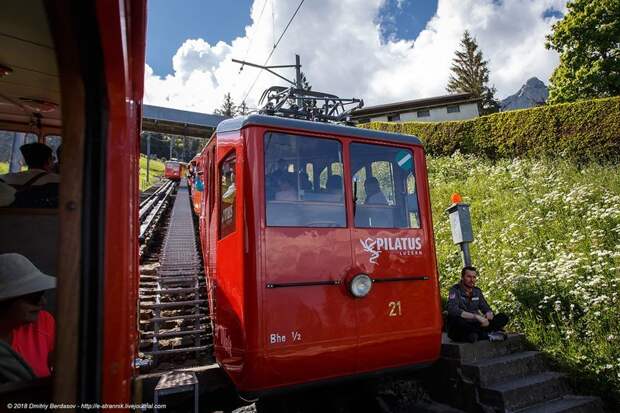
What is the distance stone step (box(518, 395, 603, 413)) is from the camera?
4.34 meters

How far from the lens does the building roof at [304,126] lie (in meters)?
3.83

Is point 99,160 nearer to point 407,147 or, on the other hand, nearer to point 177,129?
point 407,147

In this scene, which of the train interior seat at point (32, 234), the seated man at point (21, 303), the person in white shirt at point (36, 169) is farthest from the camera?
the person in white shirt at point (36, 169)

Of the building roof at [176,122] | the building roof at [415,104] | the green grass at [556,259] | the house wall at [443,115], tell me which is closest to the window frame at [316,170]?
the green grass at [556,259]

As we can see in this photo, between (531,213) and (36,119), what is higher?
(36,119)

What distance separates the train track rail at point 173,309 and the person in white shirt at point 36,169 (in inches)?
60.0

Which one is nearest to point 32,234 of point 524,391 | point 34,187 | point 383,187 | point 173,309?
point 34,187

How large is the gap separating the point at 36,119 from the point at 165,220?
1101cm

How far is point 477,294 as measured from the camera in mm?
5586

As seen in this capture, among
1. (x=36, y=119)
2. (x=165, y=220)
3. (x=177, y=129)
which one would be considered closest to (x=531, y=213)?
(x=36, y=119)

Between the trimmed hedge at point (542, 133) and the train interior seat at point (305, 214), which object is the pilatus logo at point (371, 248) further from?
the trimmed hedge at point (542, 133)

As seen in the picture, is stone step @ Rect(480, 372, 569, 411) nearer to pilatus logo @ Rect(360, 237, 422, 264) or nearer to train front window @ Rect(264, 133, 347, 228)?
pilatus logo @ Rect(360, 237, 422, 264)

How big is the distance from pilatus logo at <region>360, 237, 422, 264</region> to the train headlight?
0.84 feet

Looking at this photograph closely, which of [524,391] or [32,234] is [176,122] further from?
[524,391]
